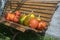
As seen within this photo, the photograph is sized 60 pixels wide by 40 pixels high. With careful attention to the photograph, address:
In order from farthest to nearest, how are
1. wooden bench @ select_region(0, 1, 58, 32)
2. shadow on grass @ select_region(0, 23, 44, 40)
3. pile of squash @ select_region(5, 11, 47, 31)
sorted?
1. shadow on grass @ select_region(0, 23, 44, 40)
2. wooden bench @ select_region(0, 1, 58, 32)
3. pile of squash @ select_region(5, 11, 47, 31)

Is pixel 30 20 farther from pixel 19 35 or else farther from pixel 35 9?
pixel 35 9

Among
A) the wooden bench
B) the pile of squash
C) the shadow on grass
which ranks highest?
the wooden bench

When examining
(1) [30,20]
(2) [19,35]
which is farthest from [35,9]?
(1) [30,20]

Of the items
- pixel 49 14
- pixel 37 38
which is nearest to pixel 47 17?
pixel 49 14

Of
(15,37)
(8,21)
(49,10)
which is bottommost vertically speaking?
(15,37)

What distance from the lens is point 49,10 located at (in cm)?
612

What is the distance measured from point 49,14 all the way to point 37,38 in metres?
0.68

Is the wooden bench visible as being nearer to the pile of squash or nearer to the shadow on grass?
the pile of squash

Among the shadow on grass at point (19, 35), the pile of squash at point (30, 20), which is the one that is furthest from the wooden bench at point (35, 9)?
the shadow on grass at point (19, 35)

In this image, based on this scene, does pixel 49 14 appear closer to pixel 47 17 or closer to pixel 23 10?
pixel 47 17

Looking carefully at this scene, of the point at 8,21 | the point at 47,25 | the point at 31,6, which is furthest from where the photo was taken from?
the point at 31,6

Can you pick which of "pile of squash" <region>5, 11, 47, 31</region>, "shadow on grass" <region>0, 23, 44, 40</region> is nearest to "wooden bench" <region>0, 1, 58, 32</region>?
"pile of squash" <region>5, 11, 47, 31</region>

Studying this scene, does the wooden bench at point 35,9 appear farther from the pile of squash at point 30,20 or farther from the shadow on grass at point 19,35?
the shadow on grass at point 19,35

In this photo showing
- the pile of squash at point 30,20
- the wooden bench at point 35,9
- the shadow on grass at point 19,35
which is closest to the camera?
the pile of squash at point 30,20
